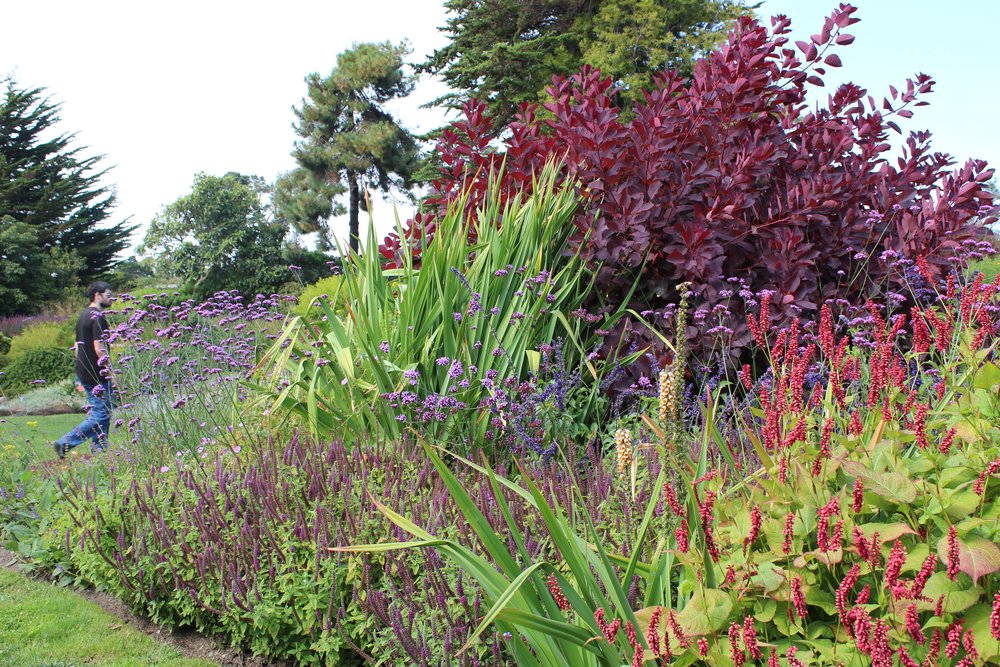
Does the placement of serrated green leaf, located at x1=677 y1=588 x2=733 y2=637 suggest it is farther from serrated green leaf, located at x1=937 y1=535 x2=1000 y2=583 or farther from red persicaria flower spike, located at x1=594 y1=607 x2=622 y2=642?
serrated green leaf, located at x1=937 y1=535 x2=1000 y2=583

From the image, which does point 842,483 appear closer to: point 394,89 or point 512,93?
point 512,93

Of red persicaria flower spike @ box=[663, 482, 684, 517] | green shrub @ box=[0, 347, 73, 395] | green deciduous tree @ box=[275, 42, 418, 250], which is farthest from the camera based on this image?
green deciduous tree @ box=[275, 42, 418, 250]

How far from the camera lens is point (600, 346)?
14.5ft

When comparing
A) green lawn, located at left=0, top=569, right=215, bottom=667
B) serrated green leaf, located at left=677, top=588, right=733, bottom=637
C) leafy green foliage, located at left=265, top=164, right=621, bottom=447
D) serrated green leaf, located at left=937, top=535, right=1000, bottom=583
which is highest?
leafy green foliage, located at left=265, top=164, right=621, bottom=447

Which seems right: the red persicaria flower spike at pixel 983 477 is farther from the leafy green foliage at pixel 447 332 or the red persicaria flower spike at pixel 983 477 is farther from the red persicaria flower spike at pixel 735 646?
the leafy green foliage at pixel 447 332

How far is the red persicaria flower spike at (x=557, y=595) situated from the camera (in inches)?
78.9

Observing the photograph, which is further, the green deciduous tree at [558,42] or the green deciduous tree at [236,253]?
the green deciduous tree at [236,253]

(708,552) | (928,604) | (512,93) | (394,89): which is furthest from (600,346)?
(394,89)

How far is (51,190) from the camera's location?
34219 millimetres

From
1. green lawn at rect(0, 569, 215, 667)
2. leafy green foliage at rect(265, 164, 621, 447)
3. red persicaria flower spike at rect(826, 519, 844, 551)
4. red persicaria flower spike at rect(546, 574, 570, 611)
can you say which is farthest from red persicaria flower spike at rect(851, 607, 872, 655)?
green lawn at rect(0, 569, 215, 667)

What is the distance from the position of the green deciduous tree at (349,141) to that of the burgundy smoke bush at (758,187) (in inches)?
1215

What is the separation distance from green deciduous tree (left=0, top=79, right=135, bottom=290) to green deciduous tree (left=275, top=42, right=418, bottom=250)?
8415mm

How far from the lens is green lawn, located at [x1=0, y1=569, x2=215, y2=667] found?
3.42m

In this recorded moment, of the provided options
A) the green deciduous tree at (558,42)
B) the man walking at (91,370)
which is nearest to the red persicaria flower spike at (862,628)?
the man walking at (91,370)
